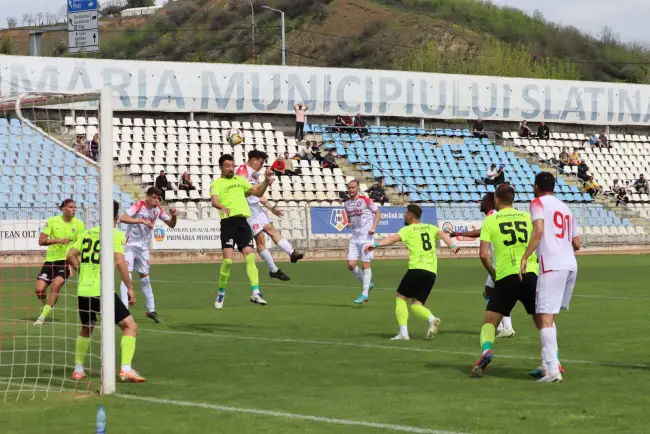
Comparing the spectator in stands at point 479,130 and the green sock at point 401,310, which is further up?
the spectator in stands at point 479,130

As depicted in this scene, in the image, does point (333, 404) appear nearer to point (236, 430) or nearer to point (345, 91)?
point (236, 430)

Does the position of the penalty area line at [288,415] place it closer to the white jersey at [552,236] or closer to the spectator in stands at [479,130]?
the white jersey at [552,236]

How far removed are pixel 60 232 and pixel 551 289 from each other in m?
8.45

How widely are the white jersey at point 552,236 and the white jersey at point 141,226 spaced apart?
7.52 m

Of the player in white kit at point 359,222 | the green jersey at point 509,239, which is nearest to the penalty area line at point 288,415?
the green jersey at point 509,239

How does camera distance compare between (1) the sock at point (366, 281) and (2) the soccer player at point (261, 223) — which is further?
(1) the sock at point (366, 281)

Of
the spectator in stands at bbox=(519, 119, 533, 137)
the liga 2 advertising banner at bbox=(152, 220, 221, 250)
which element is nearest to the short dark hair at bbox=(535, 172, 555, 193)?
the liga 2 advertising banner at bbox=(152, 220, 221, 250)

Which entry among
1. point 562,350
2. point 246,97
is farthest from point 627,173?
point 562,350

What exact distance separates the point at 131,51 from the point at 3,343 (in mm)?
125105

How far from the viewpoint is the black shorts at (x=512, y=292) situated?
36.7 ft

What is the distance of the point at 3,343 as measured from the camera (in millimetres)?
14094

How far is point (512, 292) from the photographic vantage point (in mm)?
11188

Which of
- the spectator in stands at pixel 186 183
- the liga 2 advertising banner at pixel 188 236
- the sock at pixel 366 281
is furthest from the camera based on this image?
the spectator in stands at pixel 186 183

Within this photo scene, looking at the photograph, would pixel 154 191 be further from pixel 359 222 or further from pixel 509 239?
pixel 509 239
